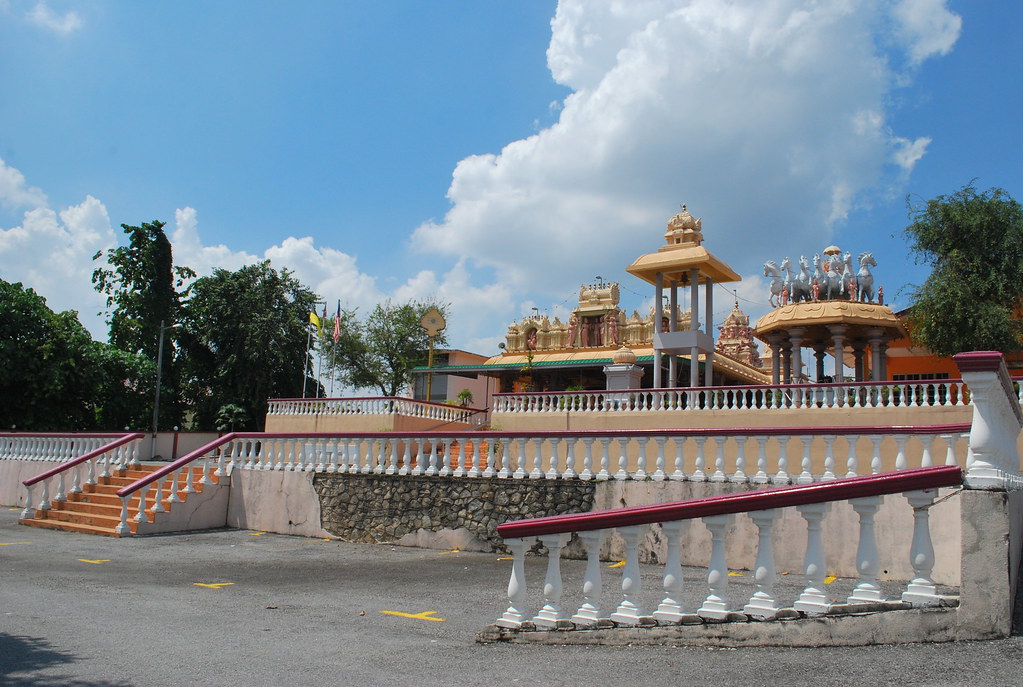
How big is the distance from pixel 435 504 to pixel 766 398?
31.1 feet

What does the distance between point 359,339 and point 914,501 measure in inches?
1933

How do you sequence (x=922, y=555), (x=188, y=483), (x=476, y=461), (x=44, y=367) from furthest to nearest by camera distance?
1. (x=44, y=367)
2. (x=188, y=483)
3. (x=476, y=461)
4. (x=922, y=555)

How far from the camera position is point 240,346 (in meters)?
39.7

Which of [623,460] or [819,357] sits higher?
[819,357]

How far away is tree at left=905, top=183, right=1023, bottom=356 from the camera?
2370 cm

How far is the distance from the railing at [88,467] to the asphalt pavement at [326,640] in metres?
5.58

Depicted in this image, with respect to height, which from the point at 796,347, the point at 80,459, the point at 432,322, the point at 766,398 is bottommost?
the point at 80,459

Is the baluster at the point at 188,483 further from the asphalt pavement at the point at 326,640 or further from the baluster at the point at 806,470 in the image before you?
the baluster at the point at 806,470

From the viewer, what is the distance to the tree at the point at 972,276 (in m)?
23.7

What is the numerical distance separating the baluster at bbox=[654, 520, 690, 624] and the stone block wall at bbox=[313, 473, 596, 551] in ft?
19.1

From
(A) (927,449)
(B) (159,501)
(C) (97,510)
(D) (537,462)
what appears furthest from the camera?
(C) (97,510)

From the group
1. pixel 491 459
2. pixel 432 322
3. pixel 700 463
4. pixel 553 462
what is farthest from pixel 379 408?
pixel 700 463

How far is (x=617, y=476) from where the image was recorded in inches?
449

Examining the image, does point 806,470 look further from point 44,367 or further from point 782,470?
point 44,367
